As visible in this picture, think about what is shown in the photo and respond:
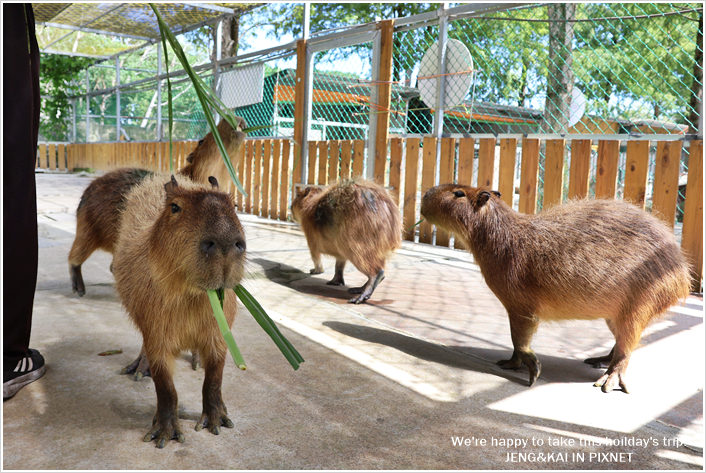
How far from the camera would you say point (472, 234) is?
2.68 metres

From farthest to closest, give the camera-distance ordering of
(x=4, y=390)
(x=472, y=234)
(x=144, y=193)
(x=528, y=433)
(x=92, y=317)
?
(x=92, y=317)
(x=472, y=234)
(x=144, y=193)
(x=4, y=390)
(x=528, y=433)

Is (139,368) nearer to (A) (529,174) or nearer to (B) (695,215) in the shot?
(A) (529,174)

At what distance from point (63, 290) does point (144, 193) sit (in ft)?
5.85

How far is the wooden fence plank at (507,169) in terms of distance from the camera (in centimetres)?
511

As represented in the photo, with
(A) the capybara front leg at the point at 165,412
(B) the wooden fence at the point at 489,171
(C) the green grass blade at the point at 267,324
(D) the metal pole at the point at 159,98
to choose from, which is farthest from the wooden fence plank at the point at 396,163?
(D) the metal pole at the point at 159,98

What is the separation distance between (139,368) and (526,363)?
1800 millimetres

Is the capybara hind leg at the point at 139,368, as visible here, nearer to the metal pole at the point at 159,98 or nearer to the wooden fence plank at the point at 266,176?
the wooden fence plank at the point at 266,176

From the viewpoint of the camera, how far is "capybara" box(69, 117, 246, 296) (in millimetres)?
3295

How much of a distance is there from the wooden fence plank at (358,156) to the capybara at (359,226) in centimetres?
236

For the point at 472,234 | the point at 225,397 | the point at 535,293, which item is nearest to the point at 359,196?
the point at 472,234

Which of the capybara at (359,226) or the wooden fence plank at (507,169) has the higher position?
the wooden fence plank at (507,169)

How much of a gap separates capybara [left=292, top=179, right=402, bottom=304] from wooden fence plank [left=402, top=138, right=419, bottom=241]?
1788mm

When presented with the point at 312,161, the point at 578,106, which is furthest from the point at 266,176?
the point at 578,106

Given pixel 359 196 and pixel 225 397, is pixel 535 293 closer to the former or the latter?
pixel 225 397
